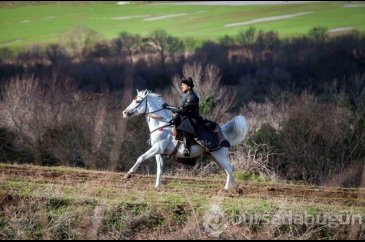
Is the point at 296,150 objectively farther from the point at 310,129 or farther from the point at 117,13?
the point at 117,13

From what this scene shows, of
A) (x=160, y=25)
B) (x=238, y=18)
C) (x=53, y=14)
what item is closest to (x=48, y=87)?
(x=53, y=14)

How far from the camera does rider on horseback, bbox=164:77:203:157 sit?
16.5 meters

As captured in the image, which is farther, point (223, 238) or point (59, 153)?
point (59, 153)

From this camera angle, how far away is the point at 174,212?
1556 centimetres

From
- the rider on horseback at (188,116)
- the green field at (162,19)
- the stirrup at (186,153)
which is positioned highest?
the rider on horseback at (188,116)

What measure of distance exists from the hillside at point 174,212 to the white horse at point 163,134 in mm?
775

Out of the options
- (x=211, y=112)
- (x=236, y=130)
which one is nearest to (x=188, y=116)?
(x=236, y=130)

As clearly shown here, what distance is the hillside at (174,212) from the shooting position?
14828 mm

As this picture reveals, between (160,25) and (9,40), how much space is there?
112 ft

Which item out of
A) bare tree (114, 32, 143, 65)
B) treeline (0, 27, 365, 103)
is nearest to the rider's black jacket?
treeline (0, 27, 365, 103)

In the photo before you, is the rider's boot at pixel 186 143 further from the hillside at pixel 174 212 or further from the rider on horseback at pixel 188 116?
the hillside at pixel 174 212

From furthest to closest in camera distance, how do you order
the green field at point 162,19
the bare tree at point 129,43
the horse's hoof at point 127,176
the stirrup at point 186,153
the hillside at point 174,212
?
the bare tree at point 129,43 → the green field at point 162,19 → the horse's hoof at point 127,176 → the stirrup at point 186,153 → the hillside at point 174,212

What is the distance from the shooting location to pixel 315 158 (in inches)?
1409

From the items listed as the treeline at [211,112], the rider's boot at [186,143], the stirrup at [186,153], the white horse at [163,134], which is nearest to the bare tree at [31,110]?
the treeline at [211,112]
